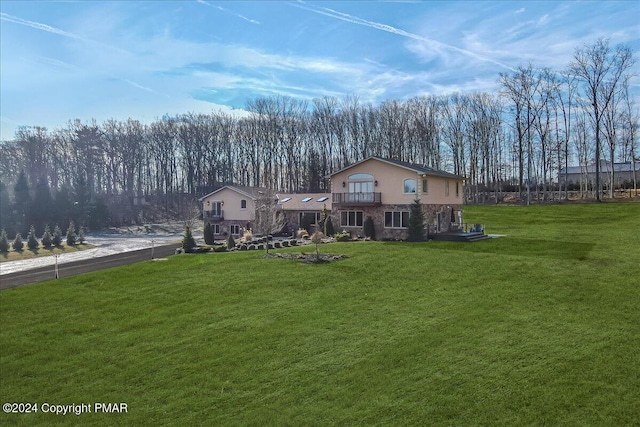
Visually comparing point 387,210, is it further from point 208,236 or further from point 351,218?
point 208,236

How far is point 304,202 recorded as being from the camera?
37969 millimetres

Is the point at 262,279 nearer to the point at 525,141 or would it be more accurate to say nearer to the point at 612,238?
the point at 612,238

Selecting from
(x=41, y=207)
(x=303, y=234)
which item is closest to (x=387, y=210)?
(x=303, y=234)

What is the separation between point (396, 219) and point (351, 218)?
3.49 metres

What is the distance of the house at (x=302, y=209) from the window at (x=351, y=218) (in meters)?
2.65

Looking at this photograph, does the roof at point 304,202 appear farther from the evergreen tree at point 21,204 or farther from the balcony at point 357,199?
the evergreen tree at point 21,204

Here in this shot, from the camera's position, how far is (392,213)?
1185 inches

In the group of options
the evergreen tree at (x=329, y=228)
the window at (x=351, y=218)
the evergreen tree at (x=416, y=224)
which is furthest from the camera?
the evergreen tree at (x=329, y=228)

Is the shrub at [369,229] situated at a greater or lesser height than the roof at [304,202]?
lesser

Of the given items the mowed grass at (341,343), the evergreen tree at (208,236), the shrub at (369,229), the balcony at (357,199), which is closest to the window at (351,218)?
the balcony at (357,199)

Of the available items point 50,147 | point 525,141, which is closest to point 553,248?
point 525,141

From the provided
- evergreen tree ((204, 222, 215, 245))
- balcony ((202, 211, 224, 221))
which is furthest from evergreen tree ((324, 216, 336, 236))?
balcony ((202, 211, 224, 221))

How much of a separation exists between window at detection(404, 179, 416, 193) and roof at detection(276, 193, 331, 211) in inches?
313

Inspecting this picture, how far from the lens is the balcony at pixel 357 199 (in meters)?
30.5
